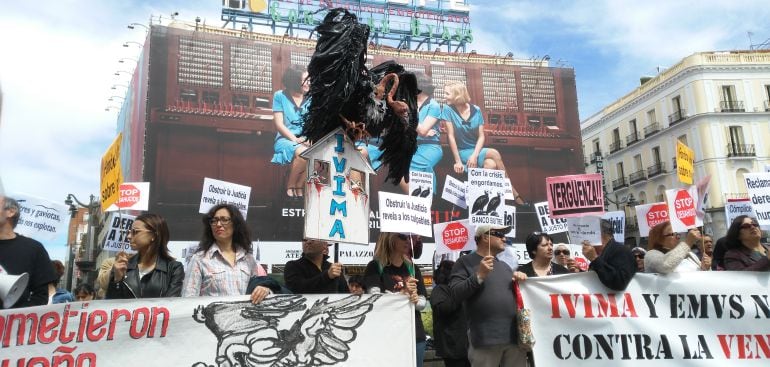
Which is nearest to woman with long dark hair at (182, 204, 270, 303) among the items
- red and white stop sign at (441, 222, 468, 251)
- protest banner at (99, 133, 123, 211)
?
protest banner at (99, 133, 123, 211)

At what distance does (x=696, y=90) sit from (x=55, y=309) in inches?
1363

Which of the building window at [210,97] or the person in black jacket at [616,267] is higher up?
the building window at [210,97]

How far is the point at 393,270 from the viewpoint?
4422 millimetres

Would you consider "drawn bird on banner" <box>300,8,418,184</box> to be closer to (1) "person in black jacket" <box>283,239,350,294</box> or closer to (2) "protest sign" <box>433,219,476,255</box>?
(1) "person in black jacket" <box>283,239,350,294</box>

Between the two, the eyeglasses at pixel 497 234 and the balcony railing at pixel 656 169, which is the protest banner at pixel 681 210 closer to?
the eyeglasses at pixel 497 234

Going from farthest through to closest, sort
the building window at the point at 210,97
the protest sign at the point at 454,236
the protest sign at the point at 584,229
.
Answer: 1. the building window at the point at 210,97
2. the protest sign at the point at 454,236
3. the protest sign at the point at 584,229

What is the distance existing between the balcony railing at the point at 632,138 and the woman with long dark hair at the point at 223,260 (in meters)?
36.6

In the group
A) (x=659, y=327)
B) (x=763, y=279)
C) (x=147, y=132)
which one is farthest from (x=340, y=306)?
(x=147, y=132)

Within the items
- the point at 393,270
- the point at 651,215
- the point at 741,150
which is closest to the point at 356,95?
the point at 393,270

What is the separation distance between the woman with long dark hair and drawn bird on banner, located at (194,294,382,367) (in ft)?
0.44

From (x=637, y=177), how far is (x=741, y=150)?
599 centimetres

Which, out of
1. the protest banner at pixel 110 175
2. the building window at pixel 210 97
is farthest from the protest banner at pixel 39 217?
the building window at pixel 210 97

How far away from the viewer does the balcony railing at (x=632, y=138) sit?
3653cm

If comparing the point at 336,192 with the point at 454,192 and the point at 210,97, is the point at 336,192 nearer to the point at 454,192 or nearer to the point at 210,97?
the point at 454,192
